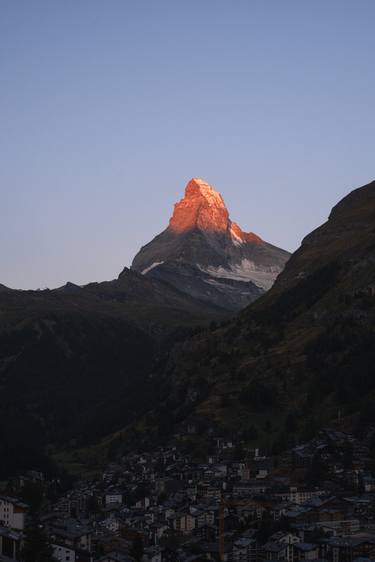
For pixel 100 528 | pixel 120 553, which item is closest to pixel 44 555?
pixel 120 553

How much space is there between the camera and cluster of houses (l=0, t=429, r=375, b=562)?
141 metres

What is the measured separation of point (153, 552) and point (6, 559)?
22.7m

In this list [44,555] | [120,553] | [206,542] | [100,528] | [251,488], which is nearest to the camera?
[44,555]

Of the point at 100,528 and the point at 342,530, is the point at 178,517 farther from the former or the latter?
the point at 342,530

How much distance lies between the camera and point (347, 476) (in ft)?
620

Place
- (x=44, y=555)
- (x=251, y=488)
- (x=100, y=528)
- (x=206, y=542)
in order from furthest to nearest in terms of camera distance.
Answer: (x=251, y=488), (x=100, y=528), (x=206, y=542), (x=44, y=555)

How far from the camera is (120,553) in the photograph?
144 m

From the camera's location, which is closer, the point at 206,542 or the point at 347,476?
the point at 206,542

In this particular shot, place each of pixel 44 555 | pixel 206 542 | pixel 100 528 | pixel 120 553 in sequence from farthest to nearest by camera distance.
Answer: pixel 100 528
pixel 206 542
pixel 120 553
pixel 44 555

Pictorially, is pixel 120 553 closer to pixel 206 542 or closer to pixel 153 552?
pixel 153 552

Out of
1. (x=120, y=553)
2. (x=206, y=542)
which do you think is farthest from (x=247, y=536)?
(x=120, y=553)

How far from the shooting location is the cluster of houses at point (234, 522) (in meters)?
141

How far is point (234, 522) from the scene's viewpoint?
165m

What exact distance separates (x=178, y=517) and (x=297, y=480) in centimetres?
2562
